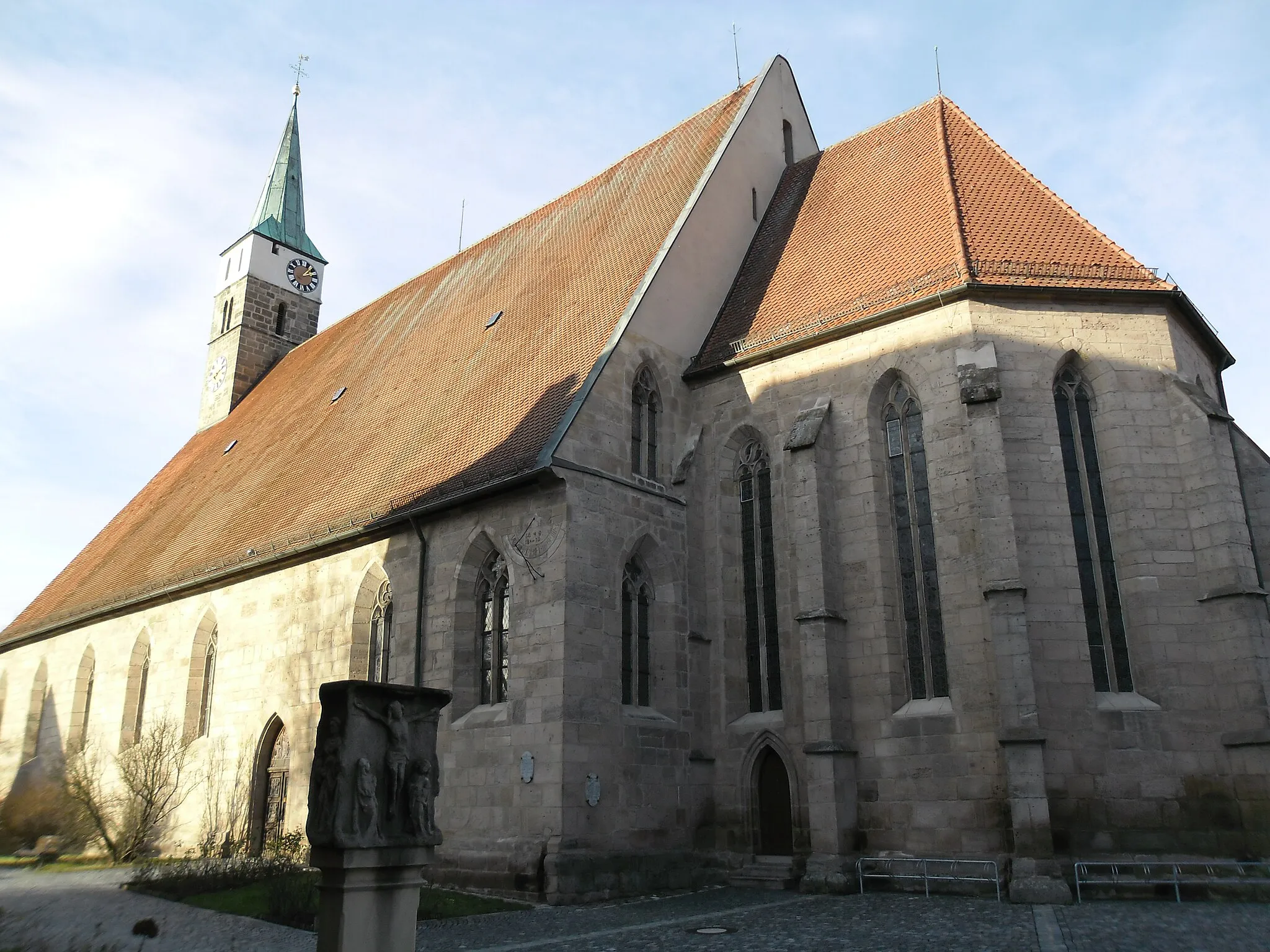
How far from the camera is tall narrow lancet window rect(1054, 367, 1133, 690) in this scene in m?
12.3

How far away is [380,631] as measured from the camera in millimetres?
16281

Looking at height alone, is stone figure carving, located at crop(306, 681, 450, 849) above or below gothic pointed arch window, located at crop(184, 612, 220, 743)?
below

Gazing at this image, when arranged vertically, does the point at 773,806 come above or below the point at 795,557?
below

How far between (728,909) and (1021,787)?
3.46 m

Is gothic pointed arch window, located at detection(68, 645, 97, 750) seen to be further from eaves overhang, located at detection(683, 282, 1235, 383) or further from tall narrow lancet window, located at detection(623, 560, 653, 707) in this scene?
eaves overhang, located at detection(683, 282, 1235, 383)

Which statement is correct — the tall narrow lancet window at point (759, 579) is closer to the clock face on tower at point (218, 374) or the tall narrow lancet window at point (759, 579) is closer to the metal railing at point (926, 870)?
the metal railing at point (926, 870)

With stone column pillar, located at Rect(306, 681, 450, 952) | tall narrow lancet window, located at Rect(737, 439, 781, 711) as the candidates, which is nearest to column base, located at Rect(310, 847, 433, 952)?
stone column pillar, located at Rect(306, 681, 450, 952)

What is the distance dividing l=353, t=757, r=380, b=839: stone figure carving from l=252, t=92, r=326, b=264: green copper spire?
27962 mm

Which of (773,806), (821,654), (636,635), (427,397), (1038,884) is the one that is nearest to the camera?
(1038,884)

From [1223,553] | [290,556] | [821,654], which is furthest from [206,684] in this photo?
[1223,553]

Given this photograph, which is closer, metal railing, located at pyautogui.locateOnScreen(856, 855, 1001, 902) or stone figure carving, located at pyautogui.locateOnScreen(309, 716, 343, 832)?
stone figure carving, located at pyautogui.locateOnScreen(309, 716, 343, 832)

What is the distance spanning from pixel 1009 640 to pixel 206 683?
14.6 m

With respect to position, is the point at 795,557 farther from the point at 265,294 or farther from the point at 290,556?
the point at 265,294

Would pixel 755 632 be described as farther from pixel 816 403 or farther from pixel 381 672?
pixel 381 672
